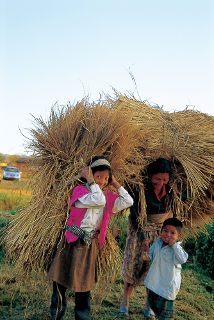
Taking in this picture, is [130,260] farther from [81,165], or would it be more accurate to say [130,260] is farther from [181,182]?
[81,165]

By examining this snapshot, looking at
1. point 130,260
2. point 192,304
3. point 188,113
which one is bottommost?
point 192,304

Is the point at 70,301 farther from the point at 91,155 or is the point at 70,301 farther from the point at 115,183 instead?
the point at 91,155

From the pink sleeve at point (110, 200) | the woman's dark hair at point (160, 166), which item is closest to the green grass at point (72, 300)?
the pink sleeve at point (110, 200)

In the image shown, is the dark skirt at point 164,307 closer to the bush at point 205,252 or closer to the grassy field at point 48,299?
the grassy field at point 48,299

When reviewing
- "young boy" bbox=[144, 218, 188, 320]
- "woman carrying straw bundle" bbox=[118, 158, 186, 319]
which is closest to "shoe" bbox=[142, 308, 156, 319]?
"woman carrying straw bundle" bbox=[118, 158, 186, 319]

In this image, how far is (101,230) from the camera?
2.59m

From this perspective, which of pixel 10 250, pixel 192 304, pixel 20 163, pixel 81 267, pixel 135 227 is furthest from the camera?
pixel 192 304

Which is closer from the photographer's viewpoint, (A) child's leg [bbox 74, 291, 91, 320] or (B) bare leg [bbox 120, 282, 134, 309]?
(A) child's leg [bbox 74, 291, 91, 320]

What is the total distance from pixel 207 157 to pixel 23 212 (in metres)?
1.68

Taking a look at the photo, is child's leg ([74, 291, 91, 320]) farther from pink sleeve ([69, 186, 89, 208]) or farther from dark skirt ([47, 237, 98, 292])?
pink sleeve ([69, 186, 89, 208])

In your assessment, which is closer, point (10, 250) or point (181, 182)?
point (10, 250)

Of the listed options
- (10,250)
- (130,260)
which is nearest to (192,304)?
(130,260)

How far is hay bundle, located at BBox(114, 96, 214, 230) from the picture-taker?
2967 millimetres

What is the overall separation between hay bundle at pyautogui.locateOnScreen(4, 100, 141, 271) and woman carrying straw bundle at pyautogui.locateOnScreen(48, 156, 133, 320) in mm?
93
